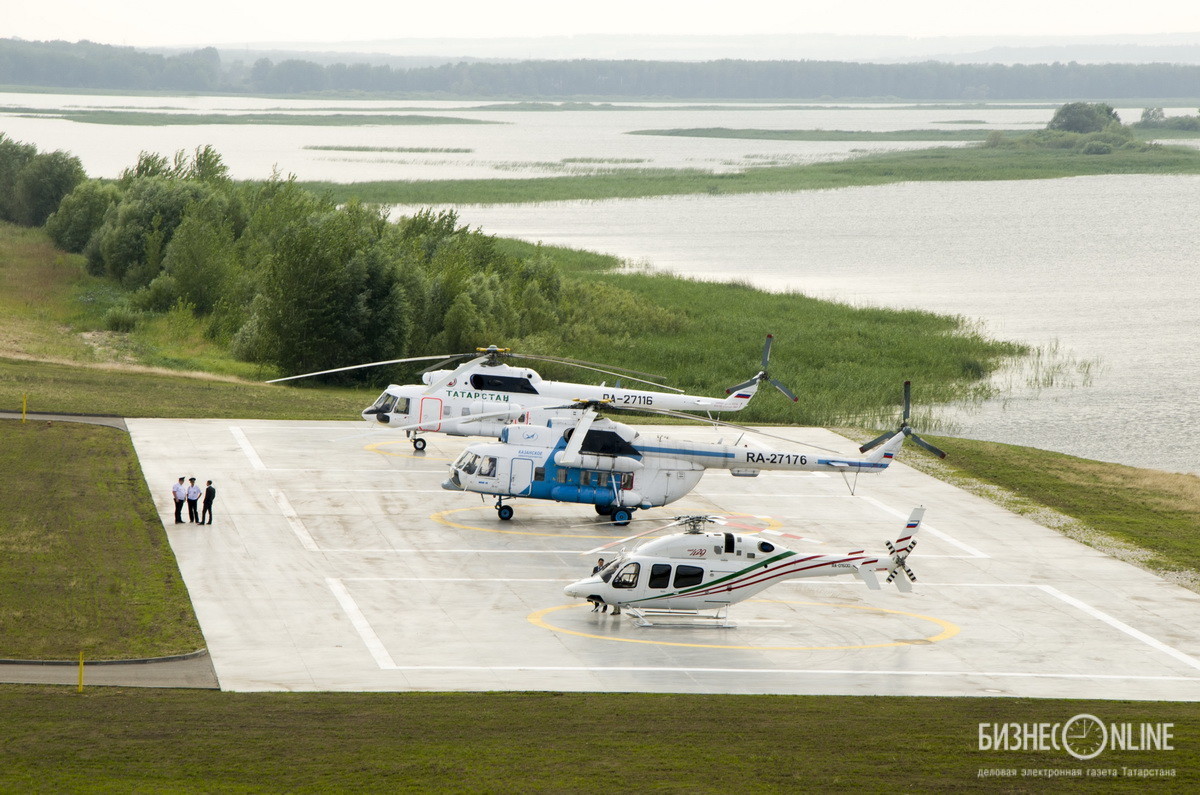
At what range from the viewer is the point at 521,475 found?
123ft

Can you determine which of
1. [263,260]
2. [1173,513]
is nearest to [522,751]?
[1173,513]

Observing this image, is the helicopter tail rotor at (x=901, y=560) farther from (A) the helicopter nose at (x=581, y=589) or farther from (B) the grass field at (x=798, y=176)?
(B) the grass field at (x=798, y=176)

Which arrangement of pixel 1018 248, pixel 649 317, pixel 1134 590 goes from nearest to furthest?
1. pixel 1134 590
2. pixel 649 317
3. pixel 1018 248

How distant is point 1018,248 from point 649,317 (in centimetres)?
5543

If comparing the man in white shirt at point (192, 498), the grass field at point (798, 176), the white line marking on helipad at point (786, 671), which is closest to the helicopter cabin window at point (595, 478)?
the white line marking on helipad at point (786, 671)

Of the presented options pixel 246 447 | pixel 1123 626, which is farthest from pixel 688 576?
pixel 246 447

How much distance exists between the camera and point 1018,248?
384 ft

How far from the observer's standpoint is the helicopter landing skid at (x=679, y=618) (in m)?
30.6

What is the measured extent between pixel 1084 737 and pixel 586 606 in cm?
1190

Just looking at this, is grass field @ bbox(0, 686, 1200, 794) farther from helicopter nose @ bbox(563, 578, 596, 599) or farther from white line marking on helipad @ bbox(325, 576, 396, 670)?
helicopter nose @ bbox(563, 578, 596, 599)

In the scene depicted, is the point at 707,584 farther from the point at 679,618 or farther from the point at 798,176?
the point at 798,176

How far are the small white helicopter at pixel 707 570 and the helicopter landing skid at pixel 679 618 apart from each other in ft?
0.77

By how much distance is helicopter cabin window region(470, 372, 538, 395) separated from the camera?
43000 mm

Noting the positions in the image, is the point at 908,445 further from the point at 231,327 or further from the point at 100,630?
the point at 231,327
